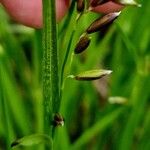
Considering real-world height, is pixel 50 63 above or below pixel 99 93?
above

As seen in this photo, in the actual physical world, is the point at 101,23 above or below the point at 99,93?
above

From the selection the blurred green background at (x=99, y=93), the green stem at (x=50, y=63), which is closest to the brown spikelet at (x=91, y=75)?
the green stem at (x=50, y=63)

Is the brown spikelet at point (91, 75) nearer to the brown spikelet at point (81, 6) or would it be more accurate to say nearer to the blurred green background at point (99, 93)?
the brown spikelet at point (81, 6)

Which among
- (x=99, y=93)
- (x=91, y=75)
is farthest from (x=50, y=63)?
(x=99, y=93)

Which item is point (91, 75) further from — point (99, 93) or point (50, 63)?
point (99, 93)

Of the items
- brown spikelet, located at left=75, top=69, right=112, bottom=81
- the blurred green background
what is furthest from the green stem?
the blurred green background

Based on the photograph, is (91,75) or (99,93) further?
(99,93)

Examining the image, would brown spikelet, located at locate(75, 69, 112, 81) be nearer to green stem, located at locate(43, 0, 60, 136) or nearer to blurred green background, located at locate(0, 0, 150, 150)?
green stem, located at locate(43, 0, 60, 136)

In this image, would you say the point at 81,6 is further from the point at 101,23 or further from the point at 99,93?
the point at 99,93
